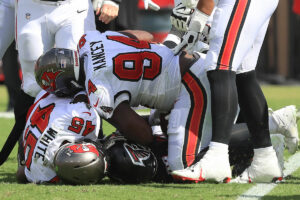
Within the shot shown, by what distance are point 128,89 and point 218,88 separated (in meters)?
0.53

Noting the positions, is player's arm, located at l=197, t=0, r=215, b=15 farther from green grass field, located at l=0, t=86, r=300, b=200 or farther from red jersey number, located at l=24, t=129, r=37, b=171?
red jersey number, located at l=24, t=129, r=37, b=171

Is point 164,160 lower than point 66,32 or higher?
lower

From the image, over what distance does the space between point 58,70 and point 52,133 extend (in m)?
0.37

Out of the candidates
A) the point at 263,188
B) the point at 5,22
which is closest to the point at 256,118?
the point at 263,188

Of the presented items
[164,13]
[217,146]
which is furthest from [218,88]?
[164,13]

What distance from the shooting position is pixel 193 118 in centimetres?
392

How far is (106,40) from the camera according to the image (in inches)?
158

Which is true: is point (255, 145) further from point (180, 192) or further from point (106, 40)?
point (106, 40)

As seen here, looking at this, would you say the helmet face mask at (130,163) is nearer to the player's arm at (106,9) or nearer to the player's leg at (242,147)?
the player's leg at (242,147)

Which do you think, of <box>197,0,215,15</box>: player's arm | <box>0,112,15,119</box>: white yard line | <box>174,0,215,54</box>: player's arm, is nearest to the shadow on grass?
<box>174,0,215,54</box>: player's arm

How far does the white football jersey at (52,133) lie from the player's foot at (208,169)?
1.86 ft

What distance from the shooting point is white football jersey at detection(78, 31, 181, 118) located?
12.5 ft

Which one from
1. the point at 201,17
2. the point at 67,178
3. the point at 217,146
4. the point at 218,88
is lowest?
the point at 67,178

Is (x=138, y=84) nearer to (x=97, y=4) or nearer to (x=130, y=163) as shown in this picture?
(x=130, y=163)
